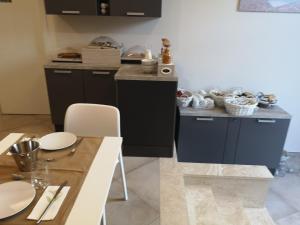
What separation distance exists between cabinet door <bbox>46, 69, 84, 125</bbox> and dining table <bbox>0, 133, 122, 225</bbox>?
128 centimetres

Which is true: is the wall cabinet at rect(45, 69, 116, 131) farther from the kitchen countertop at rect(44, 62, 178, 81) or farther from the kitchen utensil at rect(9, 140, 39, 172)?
the kitchen utensil at rect(9, 140, 39, 172)

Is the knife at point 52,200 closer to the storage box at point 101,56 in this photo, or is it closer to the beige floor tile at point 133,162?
the beige floor tile at point 133,162

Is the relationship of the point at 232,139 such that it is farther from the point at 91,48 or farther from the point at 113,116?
the point at 91,48

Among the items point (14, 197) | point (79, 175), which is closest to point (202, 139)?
point (79, 175)

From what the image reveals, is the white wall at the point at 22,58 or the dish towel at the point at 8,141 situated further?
the white wall at the point at 22,58

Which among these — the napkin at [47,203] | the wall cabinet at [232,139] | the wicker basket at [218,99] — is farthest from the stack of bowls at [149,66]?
the napkin at [47,203]

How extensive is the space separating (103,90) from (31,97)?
3.85 feet

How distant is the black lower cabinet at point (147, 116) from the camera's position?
2.16 meters

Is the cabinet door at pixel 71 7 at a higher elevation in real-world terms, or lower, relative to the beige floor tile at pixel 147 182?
higher

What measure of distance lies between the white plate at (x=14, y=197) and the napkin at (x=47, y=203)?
1.5 inches

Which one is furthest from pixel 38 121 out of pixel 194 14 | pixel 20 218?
pixel 20 218

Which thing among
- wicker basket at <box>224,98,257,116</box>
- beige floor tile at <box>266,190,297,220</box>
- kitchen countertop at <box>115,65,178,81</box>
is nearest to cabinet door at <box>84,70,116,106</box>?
kitchen countertop at <box>115,65,178,81</box>

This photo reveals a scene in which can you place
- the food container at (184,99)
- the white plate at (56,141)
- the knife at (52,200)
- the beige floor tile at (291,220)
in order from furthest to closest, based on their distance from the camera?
1. the food container at (184,99)
2. the beige floor tile at (291,220)
3. the white plate at (56,141)
4. the knife at (52,200)

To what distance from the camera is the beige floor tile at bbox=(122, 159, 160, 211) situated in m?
1.94
